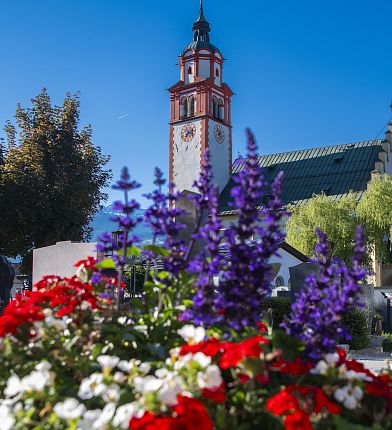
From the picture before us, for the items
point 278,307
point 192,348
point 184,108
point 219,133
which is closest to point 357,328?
point 278,307

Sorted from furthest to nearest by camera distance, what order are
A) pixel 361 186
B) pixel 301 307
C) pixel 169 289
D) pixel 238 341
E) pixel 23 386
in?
pixel 361 186 → pixel 169 289 → pixel 301 307 → pixel 238 341 → pixel 23 386

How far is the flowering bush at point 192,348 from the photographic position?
2359mm

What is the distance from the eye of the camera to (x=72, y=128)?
28359 mm

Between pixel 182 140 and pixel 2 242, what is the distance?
22.6 m

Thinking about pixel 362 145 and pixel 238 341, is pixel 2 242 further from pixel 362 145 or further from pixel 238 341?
pixel 362 145

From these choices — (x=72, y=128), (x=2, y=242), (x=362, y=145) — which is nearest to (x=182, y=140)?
(x=362, y=145)

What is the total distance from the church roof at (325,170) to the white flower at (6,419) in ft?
118

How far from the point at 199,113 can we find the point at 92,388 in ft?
143

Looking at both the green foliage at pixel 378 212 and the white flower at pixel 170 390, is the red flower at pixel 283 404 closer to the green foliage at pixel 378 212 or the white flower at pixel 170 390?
the white flower at pixel 170 390

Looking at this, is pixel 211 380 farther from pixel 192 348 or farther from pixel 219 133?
pixel 219 133

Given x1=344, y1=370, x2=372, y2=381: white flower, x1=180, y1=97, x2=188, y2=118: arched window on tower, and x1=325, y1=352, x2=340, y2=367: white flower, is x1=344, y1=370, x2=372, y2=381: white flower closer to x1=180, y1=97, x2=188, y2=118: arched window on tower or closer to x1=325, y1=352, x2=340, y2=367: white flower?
x1=325, y1=352, x2=340, y2=367: white flower

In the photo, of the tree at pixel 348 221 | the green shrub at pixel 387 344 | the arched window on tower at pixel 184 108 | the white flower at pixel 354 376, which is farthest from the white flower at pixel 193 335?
the arched window on tower at pixel 184 108

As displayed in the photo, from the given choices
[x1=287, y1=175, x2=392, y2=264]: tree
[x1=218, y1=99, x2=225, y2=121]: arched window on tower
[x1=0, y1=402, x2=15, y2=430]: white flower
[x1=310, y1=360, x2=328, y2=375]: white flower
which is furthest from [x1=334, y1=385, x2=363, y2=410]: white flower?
[x1=218, y1=99, x2=225, y2=121]: arched window on tower

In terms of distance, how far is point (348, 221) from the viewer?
102 feet
